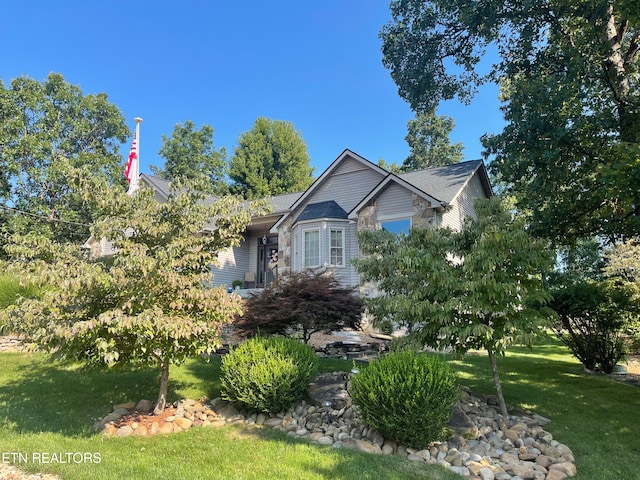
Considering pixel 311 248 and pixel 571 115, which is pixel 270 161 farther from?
pixel 571 115

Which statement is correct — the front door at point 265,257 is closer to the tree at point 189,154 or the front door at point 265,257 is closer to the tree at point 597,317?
the tree at point 597,317

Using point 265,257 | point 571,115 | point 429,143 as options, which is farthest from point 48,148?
point 429,143

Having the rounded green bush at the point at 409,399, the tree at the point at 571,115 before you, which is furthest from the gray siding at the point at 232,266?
the rounded green bush at the point at 409,399

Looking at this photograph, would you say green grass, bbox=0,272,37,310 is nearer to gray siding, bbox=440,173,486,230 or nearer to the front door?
the front door

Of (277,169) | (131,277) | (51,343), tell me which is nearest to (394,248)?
(131,277)

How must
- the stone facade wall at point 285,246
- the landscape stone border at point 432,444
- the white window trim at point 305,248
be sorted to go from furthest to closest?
the stone facade wall at point 285,246
the white window trim at point 305,248
the landscape stone border at point 432,444

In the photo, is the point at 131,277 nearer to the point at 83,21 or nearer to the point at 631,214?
the point at 631,214

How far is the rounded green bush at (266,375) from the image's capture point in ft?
17.8

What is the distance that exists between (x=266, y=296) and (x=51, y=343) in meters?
4.77

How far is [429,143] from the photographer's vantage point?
42438 millimetres

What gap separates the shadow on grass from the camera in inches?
213

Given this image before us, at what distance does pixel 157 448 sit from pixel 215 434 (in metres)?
0.71

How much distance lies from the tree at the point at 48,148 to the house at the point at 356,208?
11.7 metres

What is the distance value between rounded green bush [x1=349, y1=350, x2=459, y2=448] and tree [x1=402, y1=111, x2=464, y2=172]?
38.6 m
